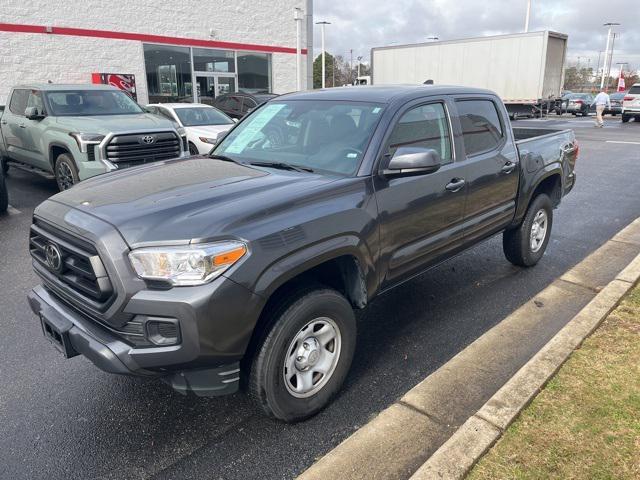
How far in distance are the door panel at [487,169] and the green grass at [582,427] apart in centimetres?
124

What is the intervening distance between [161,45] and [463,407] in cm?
1902

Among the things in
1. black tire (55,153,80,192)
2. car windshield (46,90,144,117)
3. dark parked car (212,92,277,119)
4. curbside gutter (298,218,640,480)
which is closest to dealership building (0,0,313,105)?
dark parked car (212,92,277,119)

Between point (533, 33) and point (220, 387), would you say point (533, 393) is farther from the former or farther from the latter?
point (533, 33)

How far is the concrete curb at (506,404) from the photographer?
241 cm

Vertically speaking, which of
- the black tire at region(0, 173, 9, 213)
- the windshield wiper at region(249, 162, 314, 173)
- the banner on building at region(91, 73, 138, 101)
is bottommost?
the black tire at region(0, 173, 9, 213)

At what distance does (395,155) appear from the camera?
3.15m

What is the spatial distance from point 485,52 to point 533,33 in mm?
2397

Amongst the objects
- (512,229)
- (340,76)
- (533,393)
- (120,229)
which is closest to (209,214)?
(120,229)

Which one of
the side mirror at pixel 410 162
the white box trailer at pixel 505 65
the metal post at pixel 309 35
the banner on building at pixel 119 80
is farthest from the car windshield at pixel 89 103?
the white box trailer at pixel 505 65

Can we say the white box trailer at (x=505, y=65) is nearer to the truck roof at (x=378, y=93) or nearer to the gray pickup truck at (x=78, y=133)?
the gray pickup truck at (x=78, y=133)

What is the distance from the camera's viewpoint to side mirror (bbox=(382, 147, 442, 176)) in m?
3.08

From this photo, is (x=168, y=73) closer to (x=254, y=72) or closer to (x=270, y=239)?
(x=254, y=72)

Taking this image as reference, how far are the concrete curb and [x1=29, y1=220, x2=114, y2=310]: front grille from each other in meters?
1.72

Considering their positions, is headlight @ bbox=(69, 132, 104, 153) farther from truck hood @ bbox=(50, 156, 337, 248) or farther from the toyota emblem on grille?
the toyota emblem on grille
